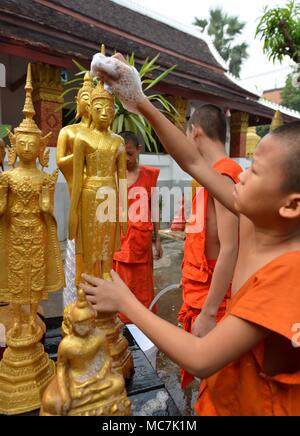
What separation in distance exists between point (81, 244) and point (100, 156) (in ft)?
1.20

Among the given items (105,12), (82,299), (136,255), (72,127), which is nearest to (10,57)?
(105,12)

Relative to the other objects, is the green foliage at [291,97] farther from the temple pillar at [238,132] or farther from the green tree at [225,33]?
the temple pillar at [238,132]

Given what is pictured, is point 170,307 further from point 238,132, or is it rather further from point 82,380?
point 238,132

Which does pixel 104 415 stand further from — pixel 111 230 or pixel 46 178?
pixel 46 178

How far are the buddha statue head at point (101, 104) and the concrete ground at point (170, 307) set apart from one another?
1.71 meters

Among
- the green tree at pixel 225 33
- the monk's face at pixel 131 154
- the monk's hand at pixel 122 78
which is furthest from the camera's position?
the green tree at pixel 225 33

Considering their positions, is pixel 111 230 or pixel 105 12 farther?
pixel 105 12

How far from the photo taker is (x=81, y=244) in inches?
57.2

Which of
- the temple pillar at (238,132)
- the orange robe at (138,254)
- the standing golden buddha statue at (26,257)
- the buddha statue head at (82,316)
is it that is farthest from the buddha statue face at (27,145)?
the temple pillar at (238,132)

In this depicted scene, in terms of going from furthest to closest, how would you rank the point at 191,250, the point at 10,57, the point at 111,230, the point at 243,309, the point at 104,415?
the point at 10,57 → the point at 191,250 → the point at 111,230 → the point at 104,415 → the point at 243,309

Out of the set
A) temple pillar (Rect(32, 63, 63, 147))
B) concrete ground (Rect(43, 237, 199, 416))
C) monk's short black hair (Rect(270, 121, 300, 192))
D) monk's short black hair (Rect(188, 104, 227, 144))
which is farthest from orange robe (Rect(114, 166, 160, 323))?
temple pillar (Rect(32, 63, 63, 147))

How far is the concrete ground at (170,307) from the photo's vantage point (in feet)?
7.52

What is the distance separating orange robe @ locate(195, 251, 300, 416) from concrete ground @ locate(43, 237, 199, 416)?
1.30 meters

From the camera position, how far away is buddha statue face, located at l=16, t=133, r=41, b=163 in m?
1.30
